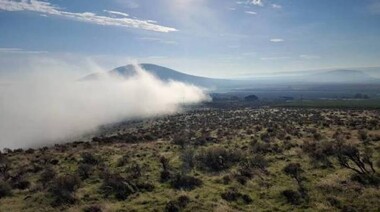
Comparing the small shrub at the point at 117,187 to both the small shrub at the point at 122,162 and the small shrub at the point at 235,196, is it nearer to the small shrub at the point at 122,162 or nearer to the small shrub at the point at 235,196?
the small shrub at the point at 235,196

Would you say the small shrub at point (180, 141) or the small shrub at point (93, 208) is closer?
the small shrub at point (93, 208)

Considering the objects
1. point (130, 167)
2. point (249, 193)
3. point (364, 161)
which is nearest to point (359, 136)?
point (364, 161)

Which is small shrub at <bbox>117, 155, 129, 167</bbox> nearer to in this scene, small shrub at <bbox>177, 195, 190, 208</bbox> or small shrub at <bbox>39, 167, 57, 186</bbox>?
small shrub at <bbox>39, 167, 57, 186</bbox>

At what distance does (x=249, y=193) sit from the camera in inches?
943

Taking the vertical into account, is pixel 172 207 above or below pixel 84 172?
above

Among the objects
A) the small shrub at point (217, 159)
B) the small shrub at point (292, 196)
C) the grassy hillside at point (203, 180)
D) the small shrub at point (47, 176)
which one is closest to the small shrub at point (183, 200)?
the grassy hillside at point (203, 180)

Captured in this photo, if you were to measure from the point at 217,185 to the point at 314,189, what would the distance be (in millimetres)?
6671

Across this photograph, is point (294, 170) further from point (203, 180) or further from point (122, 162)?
point (122, 162)

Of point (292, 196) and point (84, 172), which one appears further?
point (84, 172)

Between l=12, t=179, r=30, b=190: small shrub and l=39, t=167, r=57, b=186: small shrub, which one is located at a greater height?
l=39, t=167, r=57, b=186: small shrub

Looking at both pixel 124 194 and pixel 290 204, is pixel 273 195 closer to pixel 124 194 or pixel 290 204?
pixel 290 204

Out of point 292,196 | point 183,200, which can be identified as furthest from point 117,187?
point 292,196

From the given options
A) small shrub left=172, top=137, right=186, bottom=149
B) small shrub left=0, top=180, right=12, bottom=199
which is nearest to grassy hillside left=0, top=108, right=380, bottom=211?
small shrub left=0, top=180, right=12, bottom=199

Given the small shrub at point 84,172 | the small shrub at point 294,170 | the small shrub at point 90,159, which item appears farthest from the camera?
the small shrub at point 90,159
